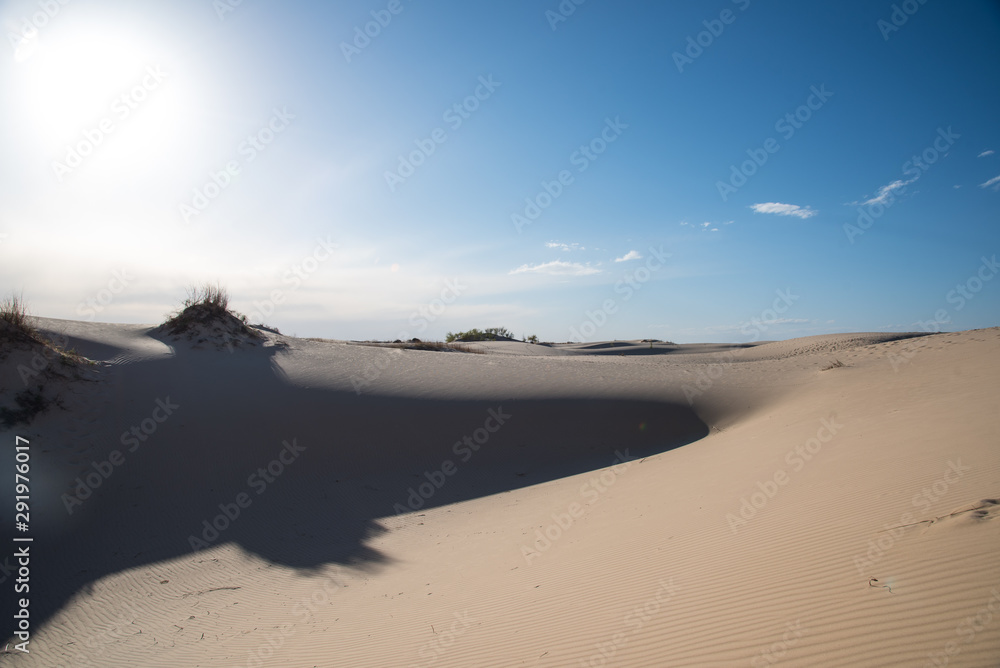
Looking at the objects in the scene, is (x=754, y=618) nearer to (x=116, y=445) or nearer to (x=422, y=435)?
(x=422, y=435)

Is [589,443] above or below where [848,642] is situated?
above

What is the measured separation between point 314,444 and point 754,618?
8861 millimetres

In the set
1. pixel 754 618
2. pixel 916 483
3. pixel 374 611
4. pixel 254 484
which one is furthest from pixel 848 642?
pixel 254 484

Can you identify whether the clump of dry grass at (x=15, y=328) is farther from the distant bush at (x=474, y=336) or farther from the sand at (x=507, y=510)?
the distant bush at (x=474, y=336)

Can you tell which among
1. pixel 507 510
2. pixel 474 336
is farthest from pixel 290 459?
pixel 474 336

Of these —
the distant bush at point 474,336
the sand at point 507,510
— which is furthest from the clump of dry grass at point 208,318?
the distant bush at point 474,336

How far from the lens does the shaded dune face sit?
678 cm

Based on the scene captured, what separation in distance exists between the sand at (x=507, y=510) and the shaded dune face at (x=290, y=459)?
0.05m

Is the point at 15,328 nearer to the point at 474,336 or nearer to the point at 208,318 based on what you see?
the point at 208,318

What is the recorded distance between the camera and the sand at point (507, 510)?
9.87ft

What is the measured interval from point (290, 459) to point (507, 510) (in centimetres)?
461

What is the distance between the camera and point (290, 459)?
30.8ft

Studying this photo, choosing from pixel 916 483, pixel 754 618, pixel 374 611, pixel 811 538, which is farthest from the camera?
pixel 374 611

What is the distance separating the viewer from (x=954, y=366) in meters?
10.0
